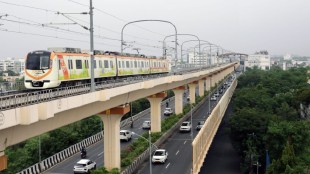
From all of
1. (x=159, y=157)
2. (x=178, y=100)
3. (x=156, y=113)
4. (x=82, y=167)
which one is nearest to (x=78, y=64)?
(x=82, y=167)

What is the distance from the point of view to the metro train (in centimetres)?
2388

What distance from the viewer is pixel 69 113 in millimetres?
23578

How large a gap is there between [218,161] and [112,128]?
2113cm

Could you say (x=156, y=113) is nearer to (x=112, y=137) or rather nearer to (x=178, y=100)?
(x=178, y=100)

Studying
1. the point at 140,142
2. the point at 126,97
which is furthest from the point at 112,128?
the point at 140,142

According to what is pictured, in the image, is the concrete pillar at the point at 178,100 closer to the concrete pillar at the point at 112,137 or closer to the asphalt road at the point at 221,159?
the asphalt road at the point at 221,159

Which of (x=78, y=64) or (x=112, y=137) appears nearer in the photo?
(x=78, y=64)

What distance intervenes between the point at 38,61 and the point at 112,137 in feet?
39.2

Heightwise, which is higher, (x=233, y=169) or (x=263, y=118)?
(x=263, y=118)

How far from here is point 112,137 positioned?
33875 mm

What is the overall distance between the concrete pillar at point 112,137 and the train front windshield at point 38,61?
10549 millimetres

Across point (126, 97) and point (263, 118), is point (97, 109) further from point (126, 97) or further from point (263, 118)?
point (263, 118)

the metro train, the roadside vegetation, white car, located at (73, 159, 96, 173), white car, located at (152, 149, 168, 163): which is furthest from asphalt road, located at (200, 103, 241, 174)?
white car, located at (73, 159, 96, 173)

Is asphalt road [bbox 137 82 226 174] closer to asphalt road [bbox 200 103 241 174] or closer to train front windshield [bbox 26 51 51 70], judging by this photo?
asphalt road [bbox 200 103 241 174]
